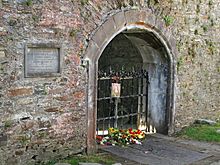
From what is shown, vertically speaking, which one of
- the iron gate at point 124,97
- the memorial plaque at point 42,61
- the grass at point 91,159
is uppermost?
the memorial plaque at point 42,61

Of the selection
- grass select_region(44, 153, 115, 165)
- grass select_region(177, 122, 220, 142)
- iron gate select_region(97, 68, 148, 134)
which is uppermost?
iron gate select_region(97, 68, 148, 134)

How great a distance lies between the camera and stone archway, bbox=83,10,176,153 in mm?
6309

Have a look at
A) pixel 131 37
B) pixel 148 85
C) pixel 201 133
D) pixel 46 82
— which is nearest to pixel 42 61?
pixel 46 82

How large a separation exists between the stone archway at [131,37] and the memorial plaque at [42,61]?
24.1 inches

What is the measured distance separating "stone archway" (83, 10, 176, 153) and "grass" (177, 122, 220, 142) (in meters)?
0.38

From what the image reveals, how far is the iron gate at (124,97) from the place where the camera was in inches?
296

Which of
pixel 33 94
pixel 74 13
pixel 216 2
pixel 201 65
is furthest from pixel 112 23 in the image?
pixel 216 2

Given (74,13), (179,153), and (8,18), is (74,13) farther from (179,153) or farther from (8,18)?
(179,153)

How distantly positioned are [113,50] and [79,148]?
181 inches

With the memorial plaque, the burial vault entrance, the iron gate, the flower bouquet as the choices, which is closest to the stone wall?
the memorial plaque

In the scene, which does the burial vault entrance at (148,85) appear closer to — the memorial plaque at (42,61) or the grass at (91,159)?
the grass at (91,159)

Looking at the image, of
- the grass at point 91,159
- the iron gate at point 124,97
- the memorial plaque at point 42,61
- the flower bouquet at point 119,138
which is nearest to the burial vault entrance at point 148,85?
the iron gate at point 124,97

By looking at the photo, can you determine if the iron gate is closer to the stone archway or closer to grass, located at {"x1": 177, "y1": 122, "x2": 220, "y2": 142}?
the stone archway

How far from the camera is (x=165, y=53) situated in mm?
8062
